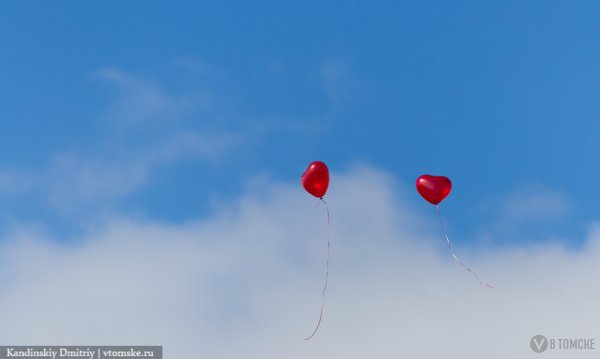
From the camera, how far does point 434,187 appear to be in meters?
33.7

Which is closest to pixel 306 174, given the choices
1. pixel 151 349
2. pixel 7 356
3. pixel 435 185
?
pixel 435 185

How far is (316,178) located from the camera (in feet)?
108

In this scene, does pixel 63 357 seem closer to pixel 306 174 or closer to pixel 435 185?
pixel 306 174

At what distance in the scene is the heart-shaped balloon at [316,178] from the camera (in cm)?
3278

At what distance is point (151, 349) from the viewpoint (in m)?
43.6

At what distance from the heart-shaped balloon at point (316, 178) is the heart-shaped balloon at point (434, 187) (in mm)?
3871

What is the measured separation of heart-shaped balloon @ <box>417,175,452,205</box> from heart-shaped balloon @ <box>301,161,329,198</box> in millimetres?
3871

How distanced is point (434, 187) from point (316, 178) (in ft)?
15.4

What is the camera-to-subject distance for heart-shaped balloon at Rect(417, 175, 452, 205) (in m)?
33.8

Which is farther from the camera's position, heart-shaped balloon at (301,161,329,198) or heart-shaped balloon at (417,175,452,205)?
heart-shaped balloon at (417,175,452,205)

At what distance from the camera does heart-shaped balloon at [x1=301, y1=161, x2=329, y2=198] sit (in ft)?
108

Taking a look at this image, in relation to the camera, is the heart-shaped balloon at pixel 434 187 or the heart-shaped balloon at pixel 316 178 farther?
the heart-shaped balloon at pixel 434 187

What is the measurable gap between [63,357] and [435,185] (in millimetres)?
20542

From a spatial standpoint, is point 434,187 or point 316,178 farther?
point 434,187
